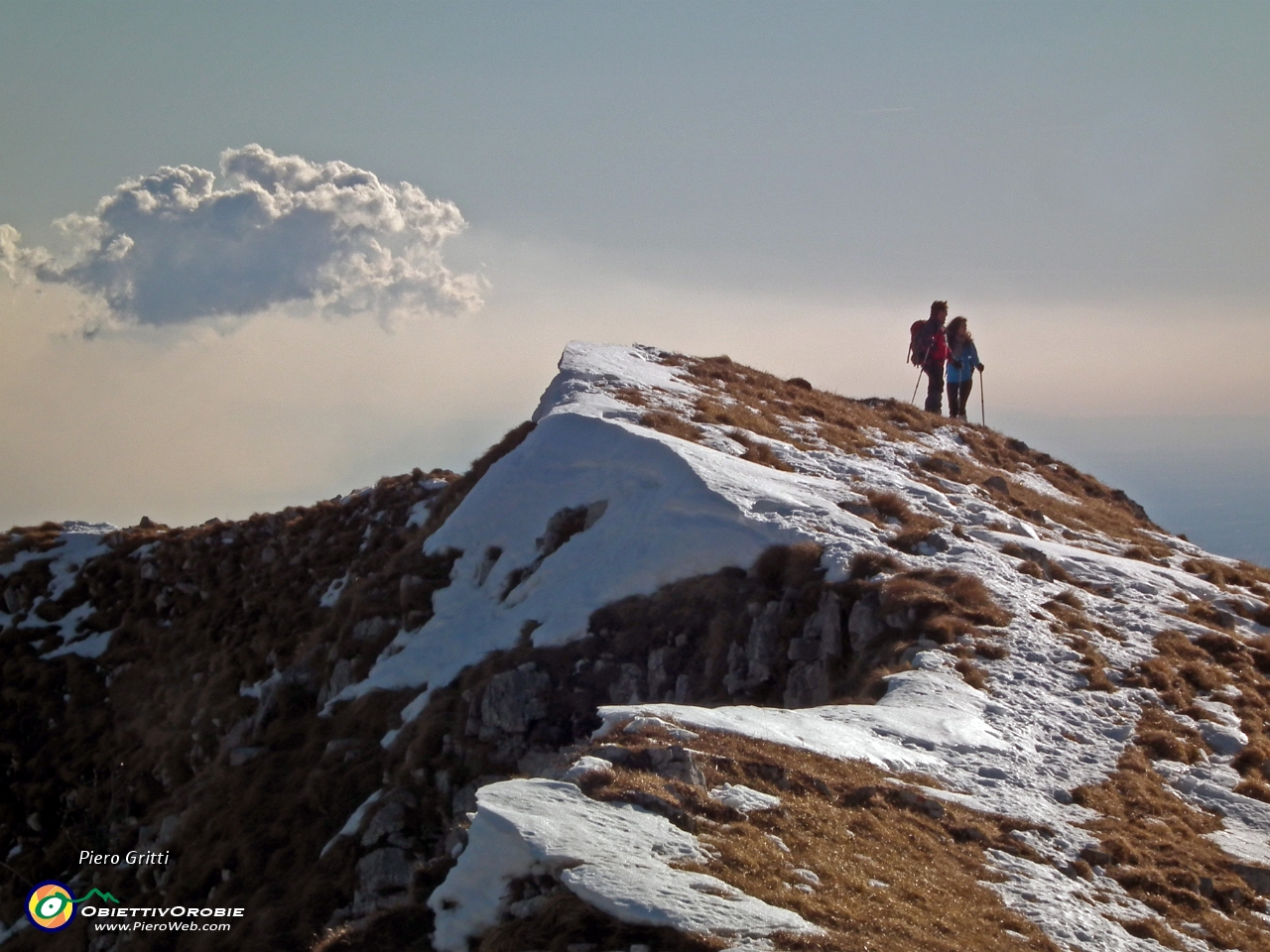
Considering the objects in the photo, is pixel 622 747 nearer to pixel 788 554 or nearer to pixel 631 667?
pixel 631 667

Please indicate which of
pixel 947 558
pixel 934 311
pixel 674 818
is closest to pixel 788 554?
pixel 947 558

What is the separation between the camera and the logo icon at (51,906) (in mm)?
22219

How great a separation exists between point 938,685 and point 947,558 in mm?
5244

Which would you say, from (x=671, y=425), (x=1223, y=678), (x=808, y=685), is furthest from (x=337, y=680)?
(x=1223, y=678)

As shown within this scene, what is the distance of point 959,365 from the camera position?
40.2m

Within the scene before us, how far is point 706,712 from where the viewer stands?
45.1ft

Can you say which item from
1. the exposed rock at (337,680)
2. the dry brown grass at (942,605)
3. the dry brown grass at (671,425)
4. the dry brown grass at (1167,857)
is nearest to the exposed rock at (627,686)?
the dry brown grass at (942,605)

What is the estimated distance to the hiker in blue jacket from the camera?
39.6 metres

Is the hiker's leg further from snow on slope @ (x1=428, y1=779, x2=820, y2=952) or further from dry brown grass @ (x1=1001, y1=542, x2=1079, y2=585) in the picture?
snow on slope @ (x1=428, y1=779, x2=820, y2=952)

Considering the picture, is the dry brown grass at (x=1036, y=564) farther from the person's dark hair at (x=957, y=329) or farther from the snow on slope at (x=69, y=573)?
the snow on slope at (x=69, y=573)

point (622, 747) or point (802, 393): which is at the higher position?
point (802, 393)

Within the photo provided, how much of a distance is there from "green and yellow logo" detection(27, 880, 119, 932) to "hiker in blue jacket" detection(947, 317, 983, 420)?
30858mm

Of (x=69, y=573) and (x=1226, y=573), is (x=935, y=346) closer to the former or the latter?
(x=1226, y=573)

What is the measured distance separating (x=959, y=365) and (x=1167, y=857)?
97.8 ft
